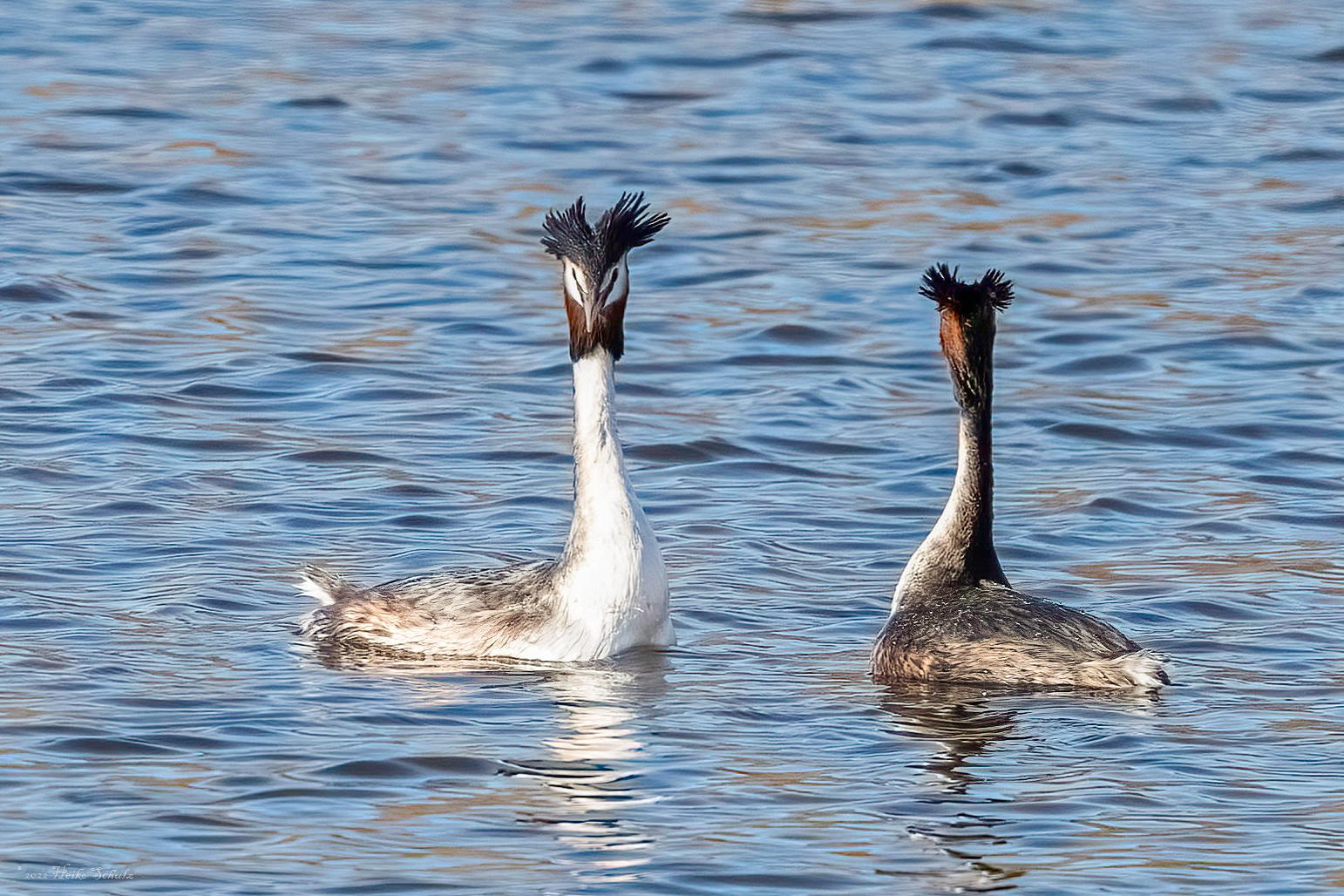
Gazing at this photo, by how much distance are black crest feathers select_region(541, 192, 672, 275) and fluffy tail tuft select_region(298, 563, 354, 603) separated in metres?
1.66

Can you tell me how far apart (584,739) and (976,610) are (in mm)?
1773

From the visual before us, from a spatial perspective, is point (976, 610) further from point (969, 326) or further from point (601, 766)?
point (601, 766)

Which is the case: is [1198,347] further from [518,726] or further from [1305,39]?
[1305,39]

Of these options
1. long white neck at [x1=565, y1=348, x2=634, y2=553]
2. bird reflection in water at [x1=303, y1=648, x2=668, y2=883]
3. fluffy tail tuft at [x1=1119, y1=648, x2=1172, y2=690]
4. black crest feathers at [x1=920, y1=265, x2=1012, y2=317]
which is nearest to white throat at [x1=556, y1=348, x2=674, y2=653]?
long white neck at [x1=565, y1=348, x2=634, y2=553]

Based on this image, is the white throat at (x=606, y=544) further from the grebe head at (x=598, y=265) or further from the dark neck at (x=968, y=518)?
the dark neck at (x=968, y=518)

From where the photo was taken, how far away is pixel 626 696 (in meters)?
9.96

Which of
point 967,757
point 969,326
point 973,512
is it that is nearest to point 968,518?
point 973,512

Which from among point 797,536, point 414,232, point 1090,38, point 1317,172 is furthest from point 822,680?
point 1090,38

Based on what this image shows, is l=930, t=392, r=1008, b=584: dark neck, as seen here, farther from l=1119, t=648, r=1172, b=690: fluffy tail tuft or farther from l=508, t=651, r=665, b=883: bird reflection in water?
l=508, t=651, r=665, b=883: bird reflection in water

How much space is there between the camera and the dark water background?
27.9 feet

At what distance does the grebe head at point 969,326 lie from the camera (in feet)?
34.9

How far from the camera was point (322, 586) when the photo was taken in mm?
11008

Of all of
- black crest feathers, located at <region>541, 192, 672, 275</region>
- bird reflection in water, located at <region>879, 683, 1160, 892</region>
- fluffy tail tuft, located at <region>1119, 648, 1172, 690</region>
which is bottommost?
bird reflection in water, located at <region>879, 683, 1160, 892</region>

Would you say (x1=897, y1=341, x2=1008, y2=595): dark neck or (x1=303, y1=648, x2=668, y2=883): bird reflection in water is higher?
(x1=897, y1=341, x2=1008, y2=595): dark neck
